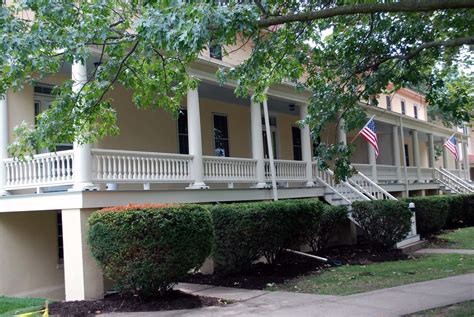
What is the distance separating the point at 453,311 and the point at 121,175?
6.93 meters

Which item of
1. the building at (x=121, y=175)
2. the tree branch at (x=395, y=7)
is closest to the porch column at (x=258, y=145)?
A: the building at (x=121, y=175)

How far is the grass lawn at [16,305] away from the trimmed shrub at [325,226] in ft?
22.7

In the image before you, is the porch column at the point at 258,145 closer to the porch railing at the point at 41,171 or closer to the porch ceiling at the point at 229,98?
the porch ceiling at the point at 229,98

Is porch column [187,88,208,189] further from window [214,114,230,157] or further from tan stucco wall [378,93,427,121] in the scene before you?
tan stucco wall [378,93,427,121]

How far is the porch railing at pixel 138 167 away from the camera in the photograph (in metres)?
10.8

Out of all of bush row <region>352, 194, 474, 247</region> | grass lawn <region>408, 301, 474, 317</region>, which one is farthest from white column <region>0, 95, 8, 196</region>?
bush row <region>352, 194, 474, 247</region>

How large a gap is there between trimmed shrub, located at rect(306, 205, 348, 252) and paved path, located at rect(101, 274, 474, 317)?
4.31 metres

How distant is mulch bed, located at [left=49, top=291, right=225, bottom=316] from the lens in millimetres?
8438

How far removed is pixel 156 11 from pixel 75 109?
248 cm

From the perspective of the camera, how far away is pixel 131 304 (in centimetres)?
874

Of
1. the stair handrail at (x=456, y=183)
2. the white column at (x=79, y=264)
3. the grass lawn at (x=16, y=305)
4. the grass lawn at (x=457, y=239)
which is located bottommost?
the grass lawn at (x=457, y=239)

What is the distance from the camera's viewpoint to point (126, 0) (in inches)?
397

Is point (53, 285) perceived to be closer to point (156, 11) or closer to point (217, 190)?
point (217, 190)

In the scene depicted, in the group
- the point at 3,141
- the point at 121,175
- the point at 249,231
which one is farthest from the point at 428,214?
the point at 3,141
